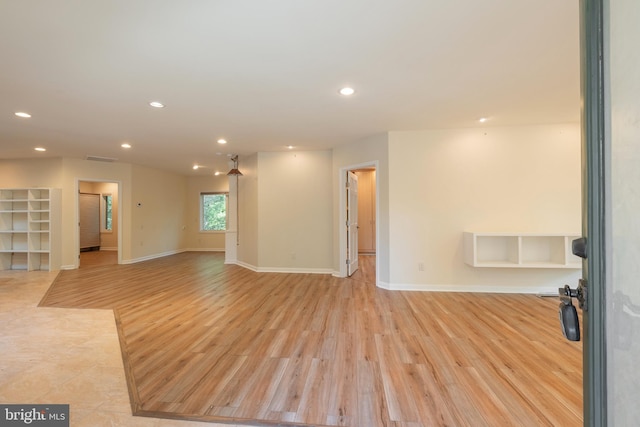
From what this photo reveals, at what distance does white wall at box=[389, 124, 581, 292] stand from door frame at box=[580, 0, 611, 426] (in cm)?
365

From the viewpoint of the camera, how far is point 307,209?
5.75 meters

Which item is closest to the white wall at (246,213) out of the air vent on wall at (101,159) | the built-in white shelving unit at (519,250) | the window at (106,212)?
the air vent on wall at (101,159)

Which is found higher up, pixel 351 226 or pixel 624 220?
pixel 624 220

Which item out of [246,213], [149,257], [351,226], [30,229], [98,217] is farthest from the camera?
[98,217]

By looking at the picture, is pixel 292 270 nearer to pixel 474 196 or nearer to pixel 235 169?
pixel 235 169

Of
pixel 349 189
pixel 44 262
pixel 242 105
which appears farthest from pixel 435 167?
pixel 44 262

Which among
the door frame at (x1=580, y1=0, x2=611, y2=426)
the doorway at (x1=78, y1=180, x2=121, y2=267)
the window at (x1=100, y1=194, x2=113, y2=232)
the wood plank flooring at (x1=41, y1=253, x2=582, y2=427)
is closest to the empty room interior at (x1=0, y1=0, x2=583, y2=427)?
the wood plank flooring at (x1=41, y1=253, x2=582, y2=427)

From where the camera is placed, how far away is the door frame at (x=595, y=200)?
2.52ft

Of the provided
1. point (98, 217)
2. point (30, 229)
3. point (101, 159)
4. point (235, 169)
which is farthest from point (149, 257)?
point (235, 169)

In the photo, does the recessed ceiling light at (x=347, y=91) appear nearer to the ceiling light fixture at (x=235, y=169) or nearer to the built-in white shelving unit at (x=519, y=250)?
the built-in white shelving unit at (x=519, y=250)

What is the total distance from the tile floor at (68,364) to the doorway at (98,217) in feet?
21.0

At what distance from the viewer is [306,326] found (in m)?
3.01

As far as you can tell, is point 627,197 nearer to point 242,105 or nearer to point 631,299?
point 631,299

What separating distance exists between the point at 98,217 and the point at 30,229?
3690 mm
